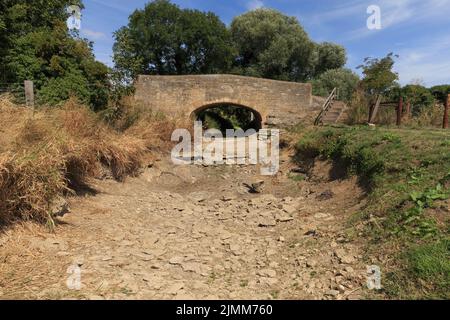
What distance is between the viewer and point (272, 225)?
5.34 m

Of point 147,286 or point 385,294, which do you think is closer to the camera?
point 385,294

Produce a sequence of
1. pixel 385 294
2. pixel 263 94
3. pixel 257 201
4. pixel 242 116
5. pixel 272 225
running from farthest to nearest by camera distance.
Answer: pixel 242 116 < pixel 263 94 < pixel 257 201 < pixel 272 225 < pixel 385 294

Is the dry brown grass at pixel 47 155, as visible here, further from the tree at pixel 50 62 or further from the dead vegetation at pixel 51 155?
the tree at pixel 50 62

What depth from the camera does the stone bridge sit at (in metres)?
12.4

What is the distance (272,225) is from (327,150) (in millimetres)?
3304

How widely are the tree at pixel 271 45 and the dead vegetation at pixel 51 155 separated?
699 inches

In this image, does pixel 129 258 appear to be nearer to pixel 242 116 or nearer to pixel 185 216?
pixel 185 216

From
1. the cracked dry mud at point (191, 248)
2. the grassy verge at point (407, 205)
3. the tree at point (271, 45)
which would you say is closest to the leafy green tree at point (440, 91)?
the tree at point (271, 45)

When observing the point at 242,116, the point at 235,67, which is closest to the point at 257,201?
the point at 242,116

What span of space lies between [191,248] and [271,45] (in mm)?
21655

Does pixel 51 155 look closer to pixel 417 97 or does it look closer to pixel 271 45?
pixel 417 97

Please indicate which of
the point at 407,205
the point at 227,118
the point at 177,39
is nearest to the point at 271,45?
the point at 177,39
